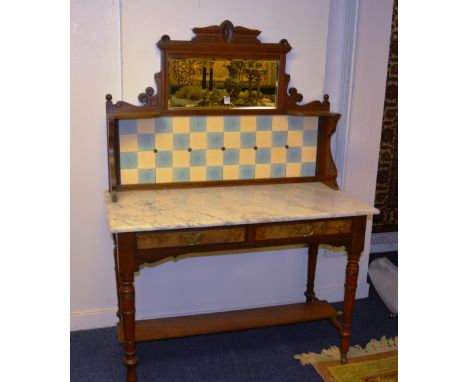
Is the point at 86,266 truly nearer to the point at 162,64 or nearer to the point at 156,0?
the point at 162,64

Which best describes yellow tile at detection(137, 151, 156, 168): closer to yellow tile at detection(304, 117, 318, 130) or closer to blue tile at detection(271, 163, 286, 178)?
blue tile at detection(271, 163, 286, 178)

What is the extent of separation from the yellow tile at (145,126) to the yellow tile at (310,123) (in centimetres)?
89

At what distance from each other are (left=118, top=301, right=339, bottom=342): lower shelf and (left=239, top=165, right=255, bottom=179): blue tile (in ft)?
2.50

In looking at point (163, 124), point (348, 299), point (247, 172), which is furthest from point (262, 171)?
point (348, 299)

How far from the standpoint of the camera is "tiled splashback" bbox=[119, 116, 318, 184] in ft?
8.68

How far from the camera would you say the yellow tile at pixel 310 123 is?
2.90m

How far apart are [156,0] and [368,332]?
2.22 meters

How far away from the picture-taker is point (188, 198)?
2.55m

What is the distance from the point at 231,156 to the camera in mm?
2812

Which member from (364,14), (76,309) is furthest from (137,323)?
(364,14)

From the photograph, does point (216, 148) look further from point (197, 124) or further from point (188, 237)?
point (188, 237)

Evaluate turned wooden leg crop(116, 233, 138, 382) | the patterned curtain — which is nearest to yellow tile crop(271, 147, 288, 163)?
turned wooden leg crop(116, 233, 138, 382)

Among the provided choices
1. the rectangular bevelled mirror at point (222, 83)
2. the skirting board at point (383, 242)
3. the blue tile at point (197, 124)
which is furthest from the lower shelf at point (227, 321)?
the skirting board at point (383, 242)

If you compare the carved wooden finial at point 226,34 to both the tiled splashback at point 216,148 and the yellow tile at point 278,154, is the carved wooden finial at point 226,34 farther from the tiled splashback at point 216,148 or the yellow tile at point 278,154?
the yellow tile at point 278,154
